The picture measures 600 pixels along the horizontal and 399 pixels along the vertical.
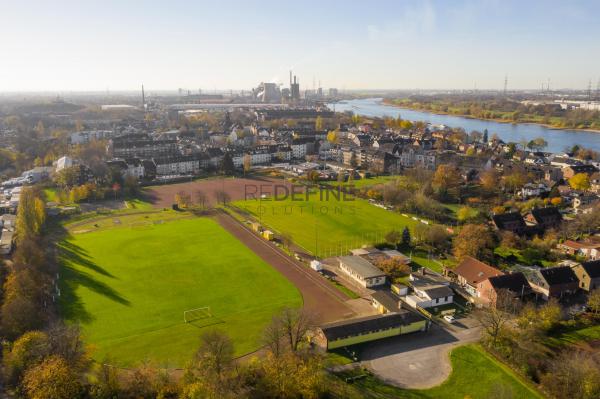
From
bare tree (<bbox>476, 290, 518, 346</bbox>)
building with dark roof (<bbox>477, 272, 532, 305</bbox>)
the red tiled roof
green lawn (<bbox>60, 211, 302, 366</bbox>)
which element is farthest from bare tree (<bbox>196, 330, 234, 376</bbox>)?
the red tiled roof

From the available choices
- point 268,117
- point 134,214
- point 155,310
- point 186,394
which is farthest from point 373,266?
point 268,117

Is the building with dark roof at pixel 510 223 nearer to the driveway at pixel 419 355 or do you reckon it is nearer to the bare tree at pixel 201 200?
the driveway at pixel 419 355

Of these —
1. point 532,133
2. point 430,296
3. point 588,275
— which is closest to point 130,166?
point 430,296

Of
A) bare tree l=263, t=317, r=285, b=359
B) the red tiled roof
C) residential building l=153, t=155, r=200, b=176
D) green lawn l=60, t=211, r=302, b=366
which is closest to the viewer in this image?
bare tree l=263, t=317, r=285, b=359

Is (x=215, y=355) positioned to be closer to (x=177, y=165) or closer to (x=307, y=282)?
(x=307, y=282)

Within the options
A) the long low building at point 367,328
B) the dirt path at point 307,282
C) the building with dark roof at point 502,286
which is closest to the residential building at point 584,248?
the building with dark roof at point 502,286

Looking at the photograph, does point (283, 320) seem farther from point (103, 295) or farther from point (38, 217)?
point (38, 217)

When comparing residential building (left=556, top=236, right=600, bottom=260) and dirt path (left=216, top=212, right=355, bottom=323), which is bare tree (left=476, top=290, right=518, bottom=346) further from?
residential building (left=556, top=236, right=600, bottom=260)
